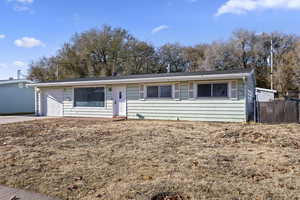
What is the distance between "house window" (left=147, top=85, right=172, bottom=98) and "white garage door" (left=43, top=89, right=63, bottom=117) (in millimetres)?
6393

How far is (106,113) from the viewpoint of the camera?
13586 millimetres

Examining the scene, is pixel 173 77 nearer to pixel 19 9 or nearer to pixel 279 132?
pixel 279 132

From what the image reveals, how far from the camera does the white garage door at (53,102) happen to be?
15180 millimetres

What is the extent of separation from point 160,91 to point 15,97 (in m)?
14.7

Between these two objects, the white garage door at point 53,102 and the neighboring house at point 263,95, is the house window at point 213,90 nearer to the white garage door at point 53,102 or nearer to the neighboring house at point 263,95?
the neighboring house at point 263,95

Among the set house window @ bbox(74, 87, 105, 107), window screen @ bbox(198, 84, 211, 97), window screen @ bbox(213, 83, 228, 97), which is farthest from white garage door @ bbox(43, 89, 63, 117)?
window screen @ bbox(213, 83, 228, 97)

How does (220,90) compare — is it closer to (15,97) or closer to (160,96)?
(160,96)

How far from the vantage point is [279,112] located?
997 cm

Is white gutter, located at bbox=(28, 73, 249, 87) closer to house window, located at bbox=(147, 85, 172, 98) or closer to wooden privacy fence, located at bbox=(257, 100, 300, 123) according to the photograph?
house window, located at bbox=(147, 85, 172, 98)

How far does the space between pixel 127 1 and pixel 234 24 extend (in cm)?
2003

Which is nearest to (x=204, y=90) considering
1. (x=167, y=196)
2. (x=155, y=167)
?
(x=155, y=167)

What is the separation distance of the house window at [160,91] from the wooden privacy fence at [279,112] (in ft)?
14.4

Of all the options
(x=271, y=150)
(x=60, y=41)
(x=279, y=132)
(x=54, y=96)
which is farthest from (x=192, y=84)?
(x=60, y=41)

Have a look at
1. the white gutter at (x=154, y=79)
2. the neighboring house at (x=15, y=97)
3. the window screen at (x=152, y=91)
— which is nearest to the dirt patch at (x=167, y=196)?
the white gutter at (x=154, y=79)
